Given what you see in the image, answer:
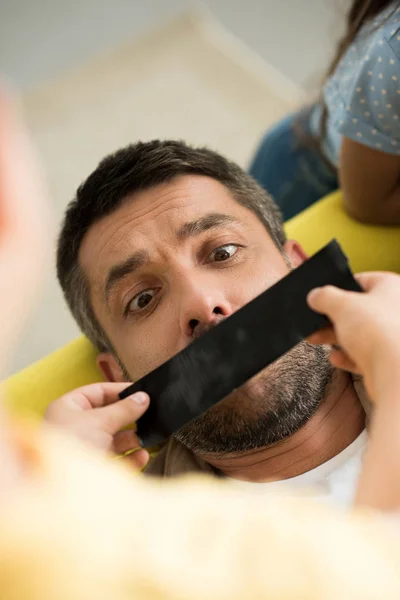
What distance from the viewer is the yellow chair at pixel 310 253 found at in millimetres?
1163

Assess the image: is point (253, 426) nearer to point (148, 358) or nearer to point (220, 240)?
point (148, 358)

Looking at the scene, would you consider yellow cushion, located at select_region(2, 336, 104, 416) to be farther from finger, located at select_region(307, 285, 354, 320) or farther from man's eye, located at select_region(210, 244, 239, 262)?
finger, located at select_region(307, 285, 354, 320)

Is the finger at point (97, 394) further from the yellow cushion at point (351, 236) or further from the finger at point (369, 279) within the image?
the yellow cushion at point (351, 236)

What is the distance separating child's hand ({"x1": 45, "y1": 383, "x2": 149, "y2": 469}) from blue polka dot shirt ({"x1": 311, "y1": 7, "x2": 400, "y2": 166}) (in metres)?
0.62

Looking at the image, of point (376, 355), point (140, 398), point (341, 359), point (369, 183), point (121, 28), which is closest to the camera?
point (376, 355)

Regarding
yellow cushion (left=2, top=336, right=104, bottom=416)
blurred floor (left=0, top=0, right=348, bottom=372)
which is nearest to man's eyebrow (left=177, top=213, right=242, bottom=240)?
yellow cushion (left=2, top=336, right=104, bottom=416)

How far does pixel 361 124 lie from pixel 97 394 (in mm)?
652

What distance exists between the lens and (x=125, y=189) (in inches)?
40.3

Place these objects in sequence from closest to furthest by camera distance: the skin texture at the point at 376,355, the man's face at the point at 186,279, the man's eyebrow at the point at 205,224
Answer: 1. the skin texture at the point at 376,355
2. the man's face at the point at 186,279
3. the man's eyebrow at the point at 205,224

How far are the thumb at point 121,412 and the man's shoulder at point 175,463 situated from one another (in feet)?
0.96

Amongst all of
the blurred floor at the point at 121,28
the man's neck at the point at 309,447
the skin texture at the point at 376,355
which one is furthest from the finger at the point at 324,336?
the blurred floor at the point at 121,28

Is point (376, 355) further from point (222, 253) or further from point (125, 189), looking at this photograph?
point (125, 189)

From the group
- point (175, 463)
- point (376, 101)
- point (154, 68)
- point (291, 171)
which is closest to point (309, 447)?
point (175, 463)

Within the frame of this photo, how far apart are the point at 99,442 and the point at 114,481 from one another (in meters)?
0.37
